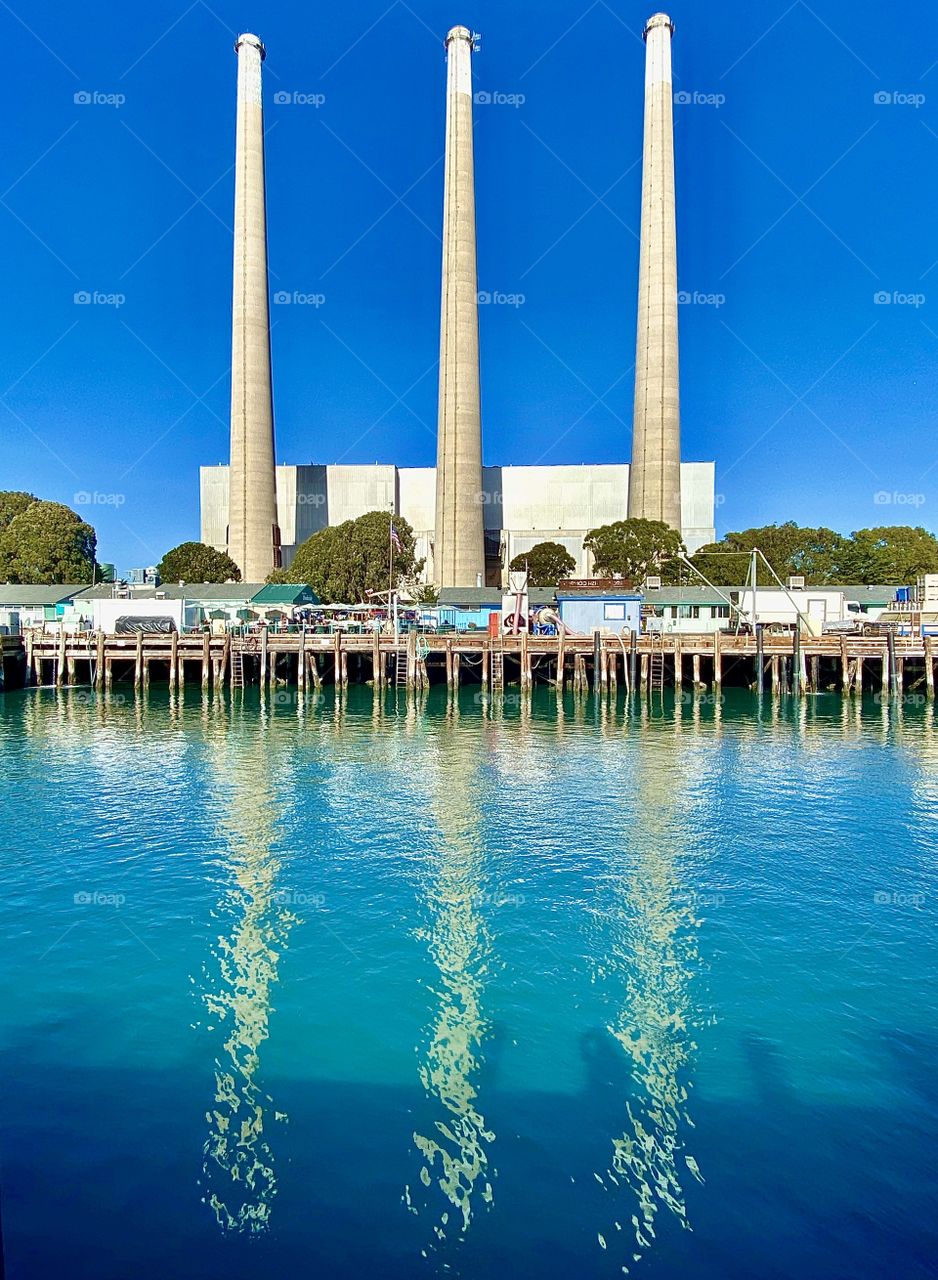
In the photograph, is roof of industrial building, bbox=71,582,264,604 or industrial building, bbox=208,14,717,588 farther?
industrial building, bbox=208,14,717,588

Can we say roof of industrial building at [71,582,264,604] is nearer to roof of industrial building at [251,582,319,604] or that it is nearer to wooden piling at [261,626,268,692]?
roof of industrial building at [251,582,319,604]

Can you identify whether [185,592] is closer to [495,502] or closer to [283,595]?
[283,595]

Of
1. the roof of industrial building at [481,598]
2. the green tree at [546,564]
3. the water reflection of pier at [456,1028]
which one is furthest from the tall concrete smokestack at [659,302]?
the water reflection of pier at [456,1028]

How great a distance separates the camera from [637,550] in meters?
78.4

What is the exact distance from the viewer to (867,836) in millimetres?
21609

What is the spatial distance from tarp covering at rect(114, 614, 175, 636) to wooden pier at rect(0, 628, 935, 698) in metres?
2.74

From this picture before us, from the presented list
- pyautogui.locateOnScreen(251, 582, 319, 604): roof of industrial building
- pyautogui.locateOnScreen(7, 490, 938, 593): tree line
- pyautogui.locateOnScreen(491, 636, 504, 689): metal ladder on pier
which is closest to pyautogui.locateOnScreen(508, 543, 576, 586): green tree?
pyautogui.locateOnScreen(7, 490, 938, 593): tree line

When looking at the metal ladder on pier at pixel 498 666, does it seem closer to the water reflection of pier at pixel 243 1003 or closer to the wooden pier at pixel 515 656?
the wooden pier at pixel 515 656

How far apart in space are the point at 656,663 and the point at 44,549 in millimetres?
62636

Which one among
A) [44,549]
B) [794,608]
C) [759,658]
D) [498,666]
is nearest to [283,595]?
[498,666]

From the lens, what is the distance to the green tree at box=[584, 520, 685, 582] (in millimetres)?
78250

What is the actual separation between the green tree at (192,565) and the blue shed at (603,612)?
41436 millimetres

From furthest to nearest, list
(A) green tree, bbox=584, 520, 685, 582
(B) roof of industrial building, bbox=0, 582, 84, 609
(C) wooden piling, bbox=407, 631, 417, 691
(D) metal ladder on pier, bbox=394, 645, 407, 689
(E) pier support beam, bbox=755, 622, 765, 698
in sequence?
(A) green tree, bbox=584, 520, 685, 582
(B) roof of industrial building, bbox=0, 582, 84, 609
(D) metal ladder on pier, bbox=394, 645, 407, 689
(C) wooden piling, bbox=407, 631, 417, 691
(E) pier support beam, bbox=755, 622, 765, 698

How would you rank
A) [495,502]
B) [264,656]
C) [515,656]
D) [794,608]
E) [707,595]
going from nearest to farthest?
[264,656] < [515,656] < [794,608] < [707,595] < [495,502]
